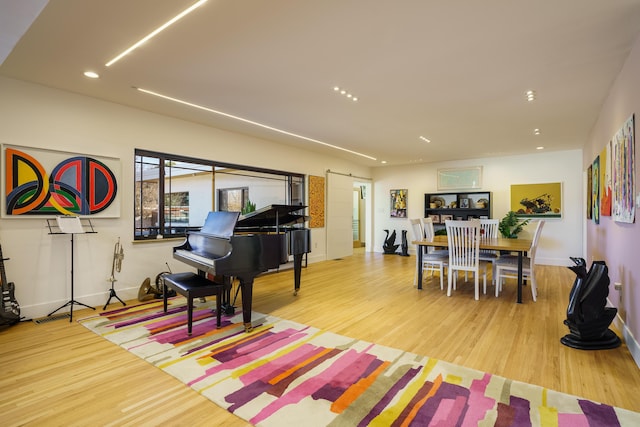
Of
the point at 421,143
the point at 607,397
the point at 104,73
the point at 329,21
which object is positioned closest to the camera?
the point at 607,397

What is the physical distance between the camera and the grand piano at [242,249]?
321 cm

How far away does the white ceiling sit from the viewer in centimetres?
232

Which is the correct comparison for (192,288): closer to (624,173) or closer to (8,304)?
(8,304)

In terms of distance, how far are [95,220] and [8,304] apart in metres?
1.21

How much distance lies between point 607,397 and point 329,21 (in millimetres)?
3163

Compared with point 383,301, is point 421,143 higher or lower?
higher

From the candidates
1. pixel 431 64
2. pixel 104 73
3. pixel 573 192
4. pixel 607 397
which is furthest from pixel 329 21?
pixel 573 192

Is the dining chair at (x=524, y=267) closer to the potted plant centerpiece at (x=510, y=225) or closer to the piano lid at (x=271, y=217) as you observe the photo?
the piano lid at (x=271, y=217)

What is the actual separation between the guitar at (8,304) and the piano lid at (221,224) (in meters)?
1.96

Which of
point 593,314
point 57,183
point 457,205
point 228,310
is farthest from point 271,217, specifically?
point 457,205

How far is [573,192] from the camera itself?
7250mm

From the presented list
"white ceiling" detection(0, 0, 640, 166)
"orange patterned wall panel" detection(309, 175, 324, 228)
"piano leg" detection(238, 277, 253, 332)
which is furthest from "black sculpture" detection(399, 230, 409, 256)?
"piano leg" detection(238, 277, 253, 332)

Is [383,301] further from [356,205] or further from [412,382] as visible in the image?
[356,205]


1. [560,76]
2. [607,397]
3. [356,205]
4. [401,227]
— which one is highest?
[560,76]
